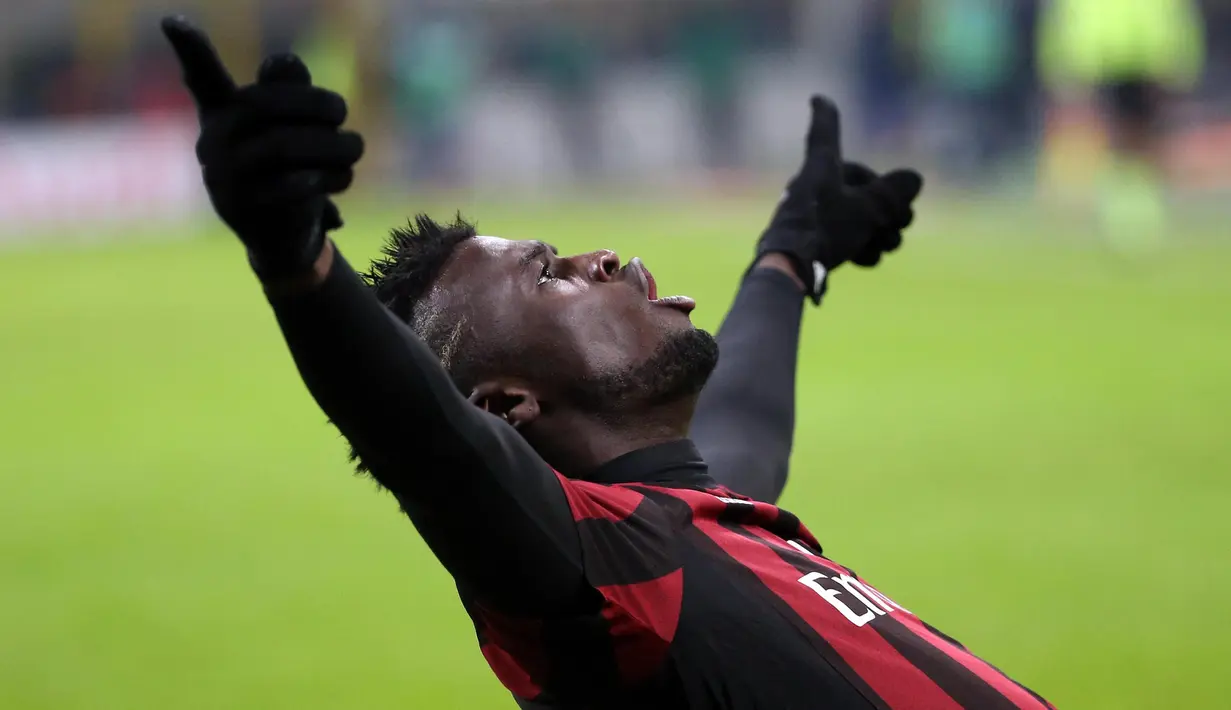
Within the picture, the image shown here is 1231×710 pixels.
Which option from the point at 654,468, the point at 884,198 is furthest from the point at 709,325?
the point at 654,468

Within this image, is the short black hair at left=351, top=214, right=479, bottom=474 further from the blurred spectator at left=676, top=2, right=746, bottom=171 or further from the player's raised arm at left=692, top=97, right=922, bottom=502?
the blurred spectator at left=676, top=2, right=746, bottom=171

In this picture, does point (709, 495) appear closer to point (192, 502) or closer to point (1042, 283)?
point (192, 502)

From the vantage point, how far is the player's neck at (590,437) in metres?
2.27

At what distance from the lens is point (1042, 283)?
35.2ft

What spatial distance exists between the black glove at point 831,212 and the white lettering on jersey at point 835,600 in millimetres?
1427

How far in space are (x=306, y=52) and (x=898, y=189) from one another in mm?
20994

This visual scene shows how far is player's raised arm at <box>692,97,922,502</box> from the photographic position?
3.06m

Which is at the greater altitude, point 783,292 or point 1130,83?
point 1130,83

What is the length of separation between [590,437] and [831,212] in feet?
5.20

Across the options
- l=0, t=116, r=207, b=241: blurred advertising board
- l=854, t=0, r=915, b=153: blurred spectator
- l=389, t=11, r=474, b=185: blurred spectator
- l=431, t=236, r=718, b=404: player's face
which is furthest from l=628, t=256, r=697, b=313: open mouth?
l=389, t=11, r=474, b=185: blurred spectator

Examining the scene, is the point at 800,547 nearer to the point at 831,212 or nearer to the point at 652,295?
the point at 652,295

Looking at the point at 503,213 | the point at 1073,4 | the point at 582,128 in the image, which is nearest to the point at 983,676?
the point at 1073,4

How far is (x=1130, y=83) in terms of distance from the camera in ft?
36.8

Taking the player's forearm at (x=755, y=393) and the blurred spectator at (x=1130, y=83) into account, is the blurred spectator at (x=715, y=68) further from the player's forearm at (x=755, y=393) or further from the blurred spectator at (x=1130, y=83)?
the player's forearm at (x=755, y=393)
